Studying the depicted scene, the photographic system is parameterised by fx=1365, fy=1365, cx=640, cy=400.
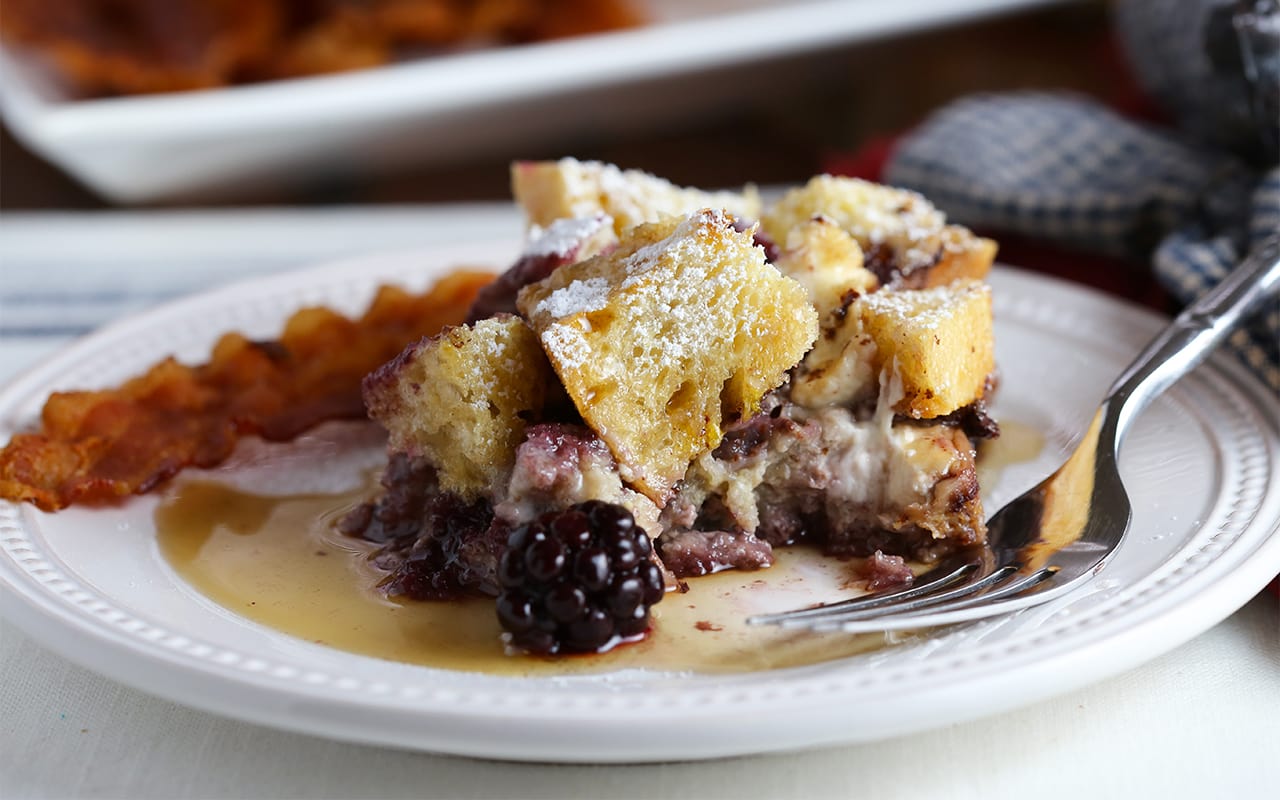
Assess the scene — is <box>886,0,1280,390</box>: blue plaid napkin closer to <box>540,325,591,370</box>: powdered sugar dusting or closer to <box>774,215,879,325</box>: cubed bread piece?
<box>774,215,879,325</box>: cubed bread piece

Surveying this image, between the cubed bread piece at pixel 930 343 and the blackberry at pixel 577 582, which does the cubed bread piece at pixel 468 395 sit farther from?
the cubed bread piece at pixel 930 343

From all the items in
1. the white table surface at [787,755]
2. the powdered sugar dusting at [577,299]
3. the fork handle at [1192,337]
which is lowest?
the white table surface at [787,755]

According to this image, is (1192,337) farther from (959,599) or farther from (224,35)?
(224,35)

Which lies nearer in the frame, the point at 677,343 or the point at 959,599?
the point at 959,599

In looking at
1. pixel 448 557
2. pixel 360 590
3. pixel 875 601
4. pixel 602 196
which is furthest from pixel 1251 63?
pixel 360 590

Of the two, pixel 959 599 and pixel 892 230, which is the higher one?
pixel 892 230

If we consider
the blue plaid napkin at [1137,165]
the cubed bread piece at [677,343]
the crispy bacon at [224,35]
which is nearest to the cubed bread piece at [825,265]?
the cubed bread piece at [677,343]

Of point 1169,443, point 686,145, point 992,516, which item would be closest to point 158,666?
point 992,516
